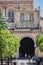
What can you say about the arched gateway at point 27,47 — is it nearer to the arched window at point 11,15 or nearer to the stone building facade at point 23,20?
the stone building facade at point 23,20

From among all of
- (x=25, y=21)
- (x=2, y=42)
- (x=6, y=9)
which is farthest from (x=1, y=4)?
(x=2, y=42)

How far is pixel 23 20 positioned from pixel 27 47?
21.3 ft

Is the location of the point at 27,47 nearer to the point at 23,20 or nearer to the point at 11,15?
the point at 23,20

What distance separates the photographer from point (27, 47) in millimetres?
93688

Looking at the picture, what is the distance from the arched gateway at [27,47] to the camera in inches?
3634

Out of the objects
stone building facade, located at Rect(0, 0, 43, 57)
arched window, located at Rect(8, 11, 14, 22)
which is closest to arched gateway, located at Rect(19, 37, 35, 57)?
stone building facade, located at Rect(0, 0, 43, 57)

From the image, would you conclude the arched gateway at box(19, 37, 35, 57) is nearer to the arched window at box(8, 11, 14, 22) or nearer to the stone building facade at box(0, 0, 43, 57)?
the stone building facade at box(0, 0, 43, 57)

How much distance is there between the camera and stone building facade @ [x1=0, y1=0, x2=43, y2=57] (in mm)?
90625

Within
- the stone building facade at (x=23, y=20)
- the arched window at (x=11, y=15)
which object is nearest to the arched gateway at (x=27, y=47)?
the stone building facade at (x=23, y=20)

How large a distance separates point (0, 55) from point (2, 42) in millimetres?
1538

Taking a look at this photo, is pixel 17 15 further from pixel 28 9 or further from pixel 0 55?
pixel 0 55

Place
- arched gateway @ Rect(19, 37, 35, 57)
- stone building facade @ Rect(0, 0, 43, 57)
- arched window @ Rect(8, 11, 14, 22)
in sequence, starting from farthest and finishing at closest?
arched window @ Rect(8, 11, 14, 22) < arched gateway @ Rect(19, 37, 35, 57) < stone building facade @ Rect(0, 0, 43, 57)

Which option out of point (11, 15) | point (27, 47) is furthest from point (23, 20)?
point (27, 47)

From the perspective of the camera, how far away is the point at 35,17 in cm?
9388
